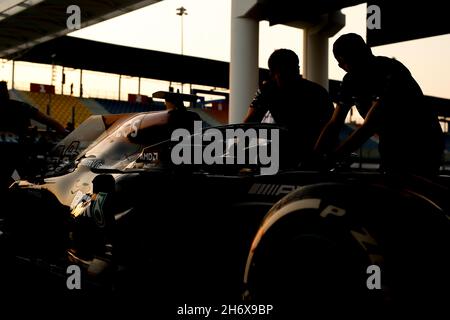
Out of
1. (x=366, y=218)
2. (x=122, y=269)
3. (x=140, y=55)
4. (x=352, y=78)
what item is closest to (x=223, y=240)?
(x=122, y=269)

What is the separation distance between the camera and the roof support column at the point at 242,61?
17000 mm

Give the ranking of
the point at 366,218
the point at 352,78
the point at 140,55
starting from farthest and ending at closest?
the point at 140,55
the point at 352,78
the point at 366,218

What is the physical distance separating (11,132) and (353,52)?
3611mm

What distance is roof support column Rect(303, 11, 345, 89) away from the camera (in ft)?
67.9

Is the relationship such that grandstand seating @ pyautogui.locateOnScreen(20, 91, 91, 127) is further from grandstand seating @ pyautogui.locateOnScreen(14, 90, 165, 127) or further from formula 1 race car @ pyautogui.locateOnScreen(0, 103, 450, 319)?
formula 1 race car @ pyautogui.locateOnScreen(0, 103, 450, 319)

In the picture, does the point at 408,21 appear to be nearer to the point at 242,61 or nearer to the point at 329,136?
the point at 242,61

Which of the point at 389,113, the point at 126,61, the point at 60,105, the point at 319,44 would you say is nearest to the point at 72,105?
the point at 60,105

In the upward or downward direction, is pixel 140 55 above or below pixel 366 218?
above

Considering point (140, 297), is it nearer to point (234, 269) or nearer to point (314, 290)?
point (234, 269)

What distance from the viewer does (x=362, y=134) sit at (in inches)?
94.9

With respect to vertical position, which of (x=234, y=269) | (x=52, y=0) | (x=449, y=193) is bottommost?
(x=234, y=269)

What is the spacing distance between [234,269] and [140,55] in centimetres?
3042

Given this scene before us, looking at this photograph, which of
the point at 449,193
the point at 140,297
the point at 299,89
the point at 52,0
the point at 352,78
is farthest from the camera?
the point at 52,0

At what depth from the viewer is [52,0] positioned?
18500mm
